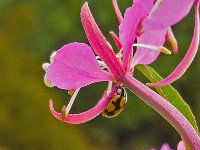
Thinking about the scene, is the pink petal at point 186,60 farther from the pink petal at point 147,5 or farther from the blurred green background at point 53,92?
the blurred green background at point 53,92

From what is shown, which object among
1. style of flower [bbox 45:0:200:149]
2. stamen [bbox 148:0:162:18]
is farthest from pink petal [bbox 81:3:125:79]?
stamen [bbox 148:0:162:18]

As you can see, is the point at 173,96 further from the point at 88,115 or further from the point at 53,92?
the point at 53,92

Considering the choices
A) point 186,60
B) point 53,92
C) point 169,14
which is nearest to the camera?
point 169,14

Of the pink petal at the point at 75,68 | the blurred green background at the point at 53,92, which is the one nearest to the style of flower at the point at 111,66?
the pink petal at the point at 75,68

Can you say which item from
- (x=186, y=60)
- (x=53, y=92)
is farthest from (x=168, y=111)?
(x=53, y=92)

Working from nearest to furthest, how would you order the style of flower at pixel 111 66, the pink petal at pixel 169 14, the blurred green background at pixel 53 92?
1. the pink petal at pixel 169 14
2. the style of flower at pixel 111 66
3. the blurred green background at pixel 53 92

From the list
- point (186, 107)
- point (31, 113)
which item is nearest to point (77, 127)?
point (31, 113)

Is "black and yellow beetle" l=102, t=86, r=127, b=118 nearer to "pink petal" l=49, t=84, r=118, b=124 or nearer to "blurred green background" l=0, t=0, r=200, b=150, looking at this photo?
"pink petal" l=49, t=84, r=118, b=124

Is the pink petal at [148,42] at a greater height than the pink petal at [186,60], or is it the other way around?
the pink petal at [148,42]
